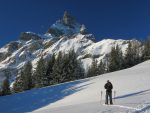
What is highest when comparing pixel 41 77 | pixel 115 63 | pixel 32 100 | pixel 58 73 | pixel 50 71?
pixel 115 63

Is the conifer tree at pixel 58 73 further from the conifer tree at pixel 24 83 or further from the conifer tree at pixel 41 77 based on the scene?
the conifer tree at pixel 24 83

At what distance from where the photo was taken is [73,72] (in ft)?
305

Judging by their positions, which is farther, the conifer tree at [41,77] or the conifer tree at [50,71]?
the conifer tree at [50,71]

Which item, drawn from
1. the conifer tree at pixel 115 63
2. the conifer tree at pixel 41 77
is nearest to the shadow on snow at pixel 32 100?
the conifer tree at pixel 41 77

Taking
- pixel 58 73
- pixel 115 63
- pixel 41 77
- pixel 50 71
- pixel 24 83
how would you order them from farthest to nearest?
pixel 115 63
pixel 50 71
pixel 24 83
pixel 41 77
pixel 58 73

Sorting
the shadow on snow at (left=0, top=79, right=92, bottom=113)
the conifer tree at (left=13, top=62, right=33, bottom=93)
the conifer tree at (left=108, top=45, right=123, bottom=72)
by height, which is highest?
the conifer tree at (left=108, top=45, right=123, bottom=72)

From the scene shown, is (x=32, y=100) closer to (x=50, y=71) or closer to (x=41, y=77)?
(x=41, y=77)

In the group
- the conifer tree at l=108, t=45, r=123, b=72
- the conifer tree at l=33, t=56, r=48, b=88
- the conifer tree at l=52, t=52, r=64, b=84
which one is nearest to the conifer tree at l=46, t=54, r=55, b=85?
the conifer tree at l=33, t=56, r=48, b=88

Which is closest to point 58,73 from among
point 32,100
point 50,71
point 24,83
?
point 50,71

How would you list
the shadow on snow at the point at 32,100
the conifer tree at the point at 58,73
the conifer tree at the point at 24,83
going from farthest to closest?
1. the conifer tree at the point at 24,83
2. the conifer tree at the point at 58,73
3. the shadow on snow at the point at 32,100

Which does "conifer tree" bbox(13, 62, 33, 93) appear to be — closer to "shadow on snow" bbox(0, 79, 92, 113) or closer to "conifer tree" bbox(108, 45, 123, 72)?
"conifer tree" bbox(108, 45, 123, 72)

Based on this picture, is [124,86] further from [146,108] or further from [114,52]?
[114,52]

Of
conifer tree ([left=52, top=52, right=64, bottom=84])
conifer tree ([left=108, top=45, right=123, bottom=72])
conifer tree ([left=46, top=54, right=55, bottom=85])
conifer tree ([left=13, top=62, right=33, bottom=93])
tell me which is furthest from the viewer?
conifer tree ([left=108, top=45, right=123, bottom=72])

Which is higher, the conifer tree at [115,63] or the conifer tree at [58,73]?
the conifer tree at [115,63]
